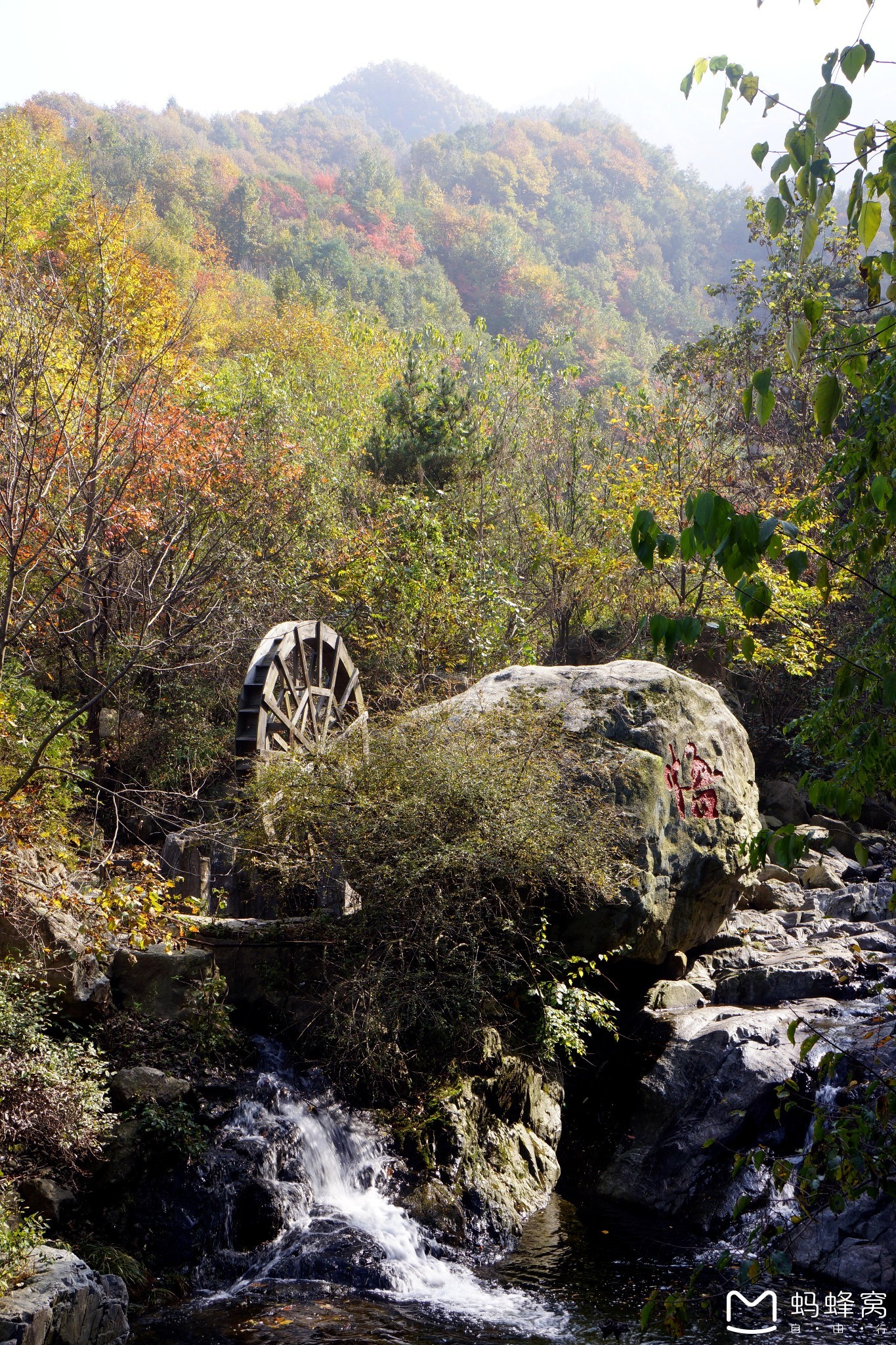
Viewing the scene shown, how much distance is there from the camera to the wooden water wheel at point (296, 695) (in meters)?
10.2

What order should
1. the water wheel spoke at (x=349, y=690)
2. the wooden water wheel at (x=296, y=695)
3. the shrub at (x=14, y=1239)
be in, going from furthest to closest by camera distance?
the water wheel spoke at (x=349, y=690), the wooden water wheel at (x=296, y=695), the shrub at (x=14, y=1239)

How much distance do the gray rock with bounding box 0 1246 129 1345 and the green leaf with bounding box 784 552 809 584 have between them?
4461 millimetres

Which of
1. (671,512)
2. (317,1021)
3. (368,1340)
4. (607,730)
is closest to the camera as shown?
(368,1340)

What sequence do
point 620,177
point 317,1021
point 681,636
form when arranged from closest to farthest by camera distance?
point 681,636
point 317,1021
point 620,177

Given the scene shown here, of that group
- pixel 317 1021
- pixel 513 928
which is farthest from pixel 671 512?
pixel 317 1021

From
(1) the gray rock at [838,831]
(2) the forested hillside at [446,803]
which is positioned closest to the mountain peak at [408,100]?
(2) the forested hillside at [446,803]

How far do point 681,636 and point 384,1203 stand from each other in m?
5.68

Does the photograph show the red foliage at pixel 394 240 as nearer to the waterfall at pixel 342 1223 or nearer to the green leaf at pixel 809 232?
the waterfall at pixel 342 1223

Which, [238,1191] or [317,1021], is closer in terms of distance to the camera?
[238,1191]

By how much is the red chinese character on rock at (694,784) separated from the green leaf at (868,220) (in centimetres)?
723

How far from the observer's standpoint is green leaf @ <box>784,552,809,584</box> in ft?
6.42

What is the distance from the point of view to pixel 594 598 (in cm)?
1672

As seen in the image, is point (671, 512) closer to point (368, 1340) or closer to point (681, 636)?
point (368, 1340)

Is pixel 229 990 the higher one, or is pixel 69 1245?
pixel 229 990
